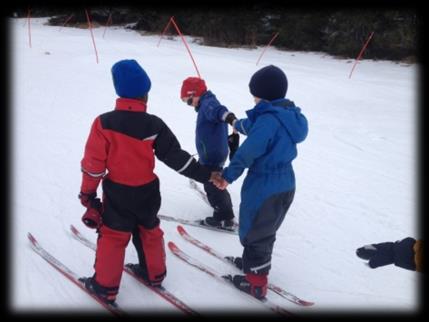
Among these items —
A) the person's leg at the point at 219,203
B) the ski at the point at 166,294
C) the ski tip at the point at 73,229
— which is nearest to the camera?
the ski at the point at 166,294

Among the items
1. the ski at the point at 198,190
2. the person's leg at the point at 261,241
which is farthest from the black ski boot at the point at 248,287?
the ski at the point at 198,190

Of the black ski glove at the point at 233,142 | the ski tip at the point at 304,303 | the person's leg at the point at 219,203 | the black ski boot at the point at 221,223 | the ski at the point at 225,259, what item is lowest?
the ski tip at the point at 304,303

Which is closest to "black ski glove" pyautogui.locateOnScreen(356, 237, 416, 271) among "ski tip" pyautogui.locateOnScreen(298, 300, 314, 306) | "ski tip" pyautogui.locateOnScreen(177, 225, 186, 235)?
"ski tip" pyautogui.locateOnScreen(298, 300, 314, 306)

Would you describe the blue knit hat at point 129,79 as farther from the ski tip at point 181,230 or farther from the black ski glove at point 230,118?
the ski tip at point 181,230

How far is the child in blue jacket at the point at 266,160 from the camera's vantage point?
264 cm

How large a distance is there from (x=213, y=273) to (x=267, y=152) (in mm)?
1101

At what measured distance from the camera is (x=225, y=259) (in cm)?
345

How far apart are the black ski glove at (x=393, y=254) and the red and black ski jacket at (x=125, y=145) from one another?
1.33 meters

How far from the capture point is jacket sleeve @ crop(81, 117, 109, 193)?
256cm

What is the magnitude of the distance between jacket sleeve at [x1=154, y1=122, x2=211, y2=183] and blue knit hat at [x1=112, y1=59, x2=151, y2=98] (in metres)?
0.27

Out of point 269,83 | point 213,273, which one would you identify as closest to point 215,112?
point 269,83

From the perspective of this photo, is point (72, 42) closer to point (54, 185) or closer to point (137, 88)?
point (54, 185)

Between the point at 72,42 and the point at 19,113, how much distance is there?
9058 mm

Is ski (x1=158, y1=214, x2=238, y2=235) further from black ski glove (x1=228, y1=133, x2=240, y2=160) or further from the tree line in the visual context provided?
the tree line
